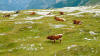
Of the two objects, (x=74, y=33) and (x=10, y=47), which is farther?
(x=74, y=33)

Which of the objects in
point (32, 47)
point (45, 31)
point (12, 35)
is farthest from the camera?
point (45, 31)

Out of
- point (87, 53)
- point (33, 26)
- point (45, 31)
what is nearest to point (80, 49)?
point (87, 53)

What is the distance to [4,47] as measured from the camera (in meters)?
29.6

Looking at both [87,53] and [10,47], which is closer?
[87,53]

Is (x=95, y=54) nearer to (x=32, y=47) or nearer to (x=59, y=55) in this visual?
(x=59, y=55)

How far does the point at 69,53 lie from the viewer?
24156 millimetres

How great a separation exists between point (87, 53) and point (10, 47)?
14.1 metres

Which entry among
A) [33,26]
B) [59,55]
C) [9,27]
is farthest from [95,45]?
[9,27]

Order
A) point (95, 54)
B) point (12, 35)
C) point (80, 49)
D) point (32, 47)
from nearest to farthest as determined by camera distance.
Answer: point (95, 54) < point (80, 49) < point (32, 47) < point (12, 35)

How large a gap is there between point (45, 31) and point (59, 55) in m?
18.9

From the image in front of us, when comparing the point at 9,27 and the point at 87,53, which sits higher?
the point at 9,27

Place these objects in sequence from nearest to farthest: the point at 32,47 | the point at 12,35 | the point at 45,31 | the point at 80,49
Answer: the point at 80,49 → the point at 32,47 → the point at 12,35 → the point at 45,31

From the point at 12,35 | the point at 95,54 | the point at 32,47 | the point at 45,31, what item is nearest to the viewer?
the point at 95,54

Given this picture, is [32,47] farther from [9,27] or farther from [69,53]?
[9,27]
